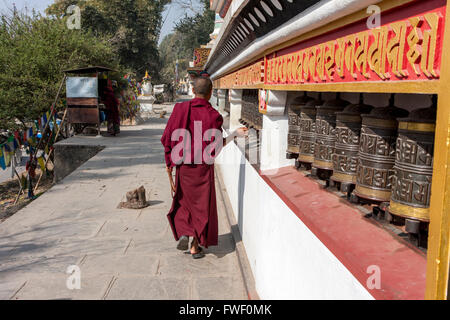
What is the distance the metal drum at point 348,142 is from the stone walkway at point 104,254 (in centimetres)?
163

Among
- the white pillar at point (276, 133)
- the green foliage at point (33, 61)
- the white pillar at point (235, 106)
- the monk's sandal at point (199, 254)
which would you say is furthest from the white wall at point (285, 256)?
the green foliage at point (33, 61)

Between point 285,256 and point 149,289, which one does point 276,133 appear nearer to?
point 285,256

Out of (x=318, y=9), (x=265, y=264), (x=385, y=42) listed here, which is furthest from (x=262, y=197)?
(x=385, y=42)

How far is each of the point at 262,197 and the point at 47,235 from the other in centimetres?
271

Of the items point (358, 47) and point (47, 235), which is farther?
point (47, 235)

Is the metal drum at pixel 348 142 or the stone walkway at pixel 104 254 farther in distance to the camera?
the stone walkway at pixel 104 254

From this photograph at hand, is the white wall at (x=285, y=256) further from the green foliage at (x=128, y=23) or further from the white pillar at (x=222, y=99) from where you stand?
the green foliage at (x=128, y=23)

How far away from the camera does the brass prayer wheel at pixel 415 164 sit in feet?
4.63

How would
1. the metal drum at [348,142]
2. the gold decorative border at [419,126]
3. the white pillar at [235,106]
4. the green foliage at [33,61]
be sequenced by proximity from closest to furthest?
the gold decorative border at [419,126]
the metal drum at [348,142]
the white pillar at [235,106]
the green foliage at [33,61]

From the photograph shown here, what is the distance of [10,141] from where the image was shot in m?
8.11

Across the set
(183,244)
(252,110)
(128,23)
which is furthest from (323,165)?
(128,23)

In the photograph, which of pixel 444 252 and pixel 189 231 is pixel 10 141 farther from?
pixel 444 252

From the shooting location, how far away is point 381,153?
1762mm

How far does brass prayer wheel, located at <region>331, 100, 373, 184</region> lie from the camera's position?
81.4 inches
